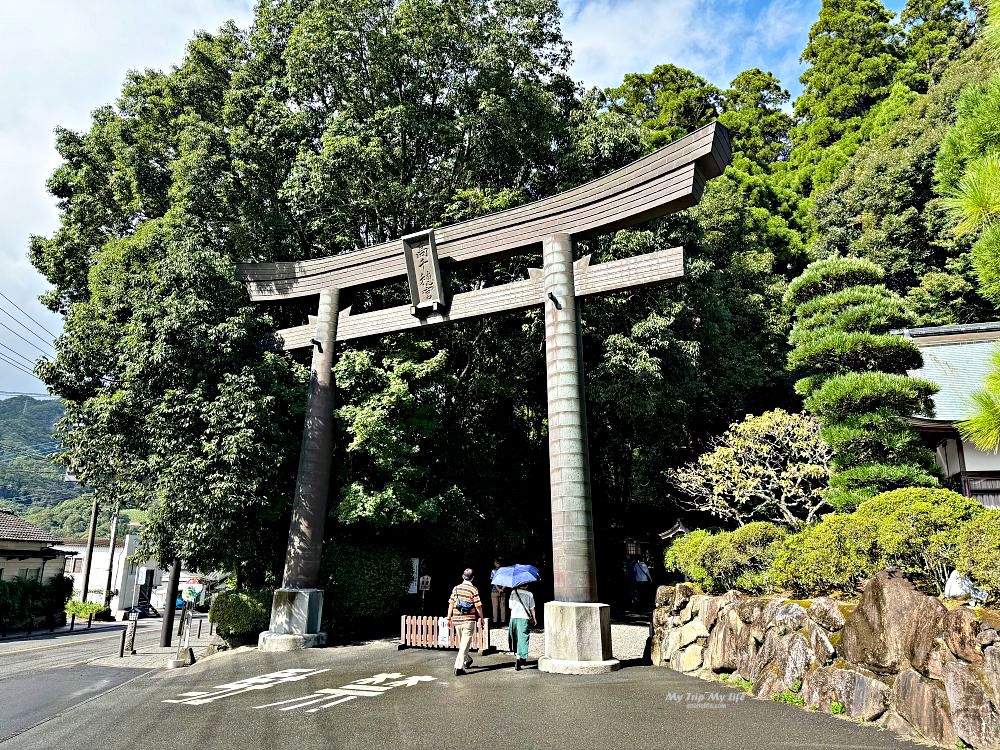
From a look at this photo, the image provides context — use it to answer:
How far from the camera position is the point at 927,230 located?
26641mm

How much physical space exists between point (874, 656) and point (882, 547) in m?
1.49

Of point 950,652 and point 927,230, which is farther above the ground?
point 927,230

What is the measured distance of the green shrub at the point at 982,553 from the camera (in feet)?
19.7

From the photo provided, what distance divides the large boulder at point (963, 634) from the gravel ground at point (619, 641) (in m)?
5.85

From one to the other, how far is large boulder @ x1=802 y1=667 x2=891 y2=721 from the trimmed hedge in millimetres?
1447

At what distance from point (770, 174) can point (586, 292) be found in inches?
1217

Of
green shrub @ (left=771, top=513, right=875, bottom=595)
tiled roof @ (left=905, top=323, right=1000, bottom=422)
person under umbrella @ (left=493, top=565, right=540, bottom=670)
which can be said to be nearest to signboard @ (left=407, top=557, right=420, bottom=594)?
person under umbrella @ (left=493, top=565, right=540, bottom=670)

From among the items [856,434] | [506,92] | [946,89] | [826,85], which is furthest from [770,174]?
[856,434]

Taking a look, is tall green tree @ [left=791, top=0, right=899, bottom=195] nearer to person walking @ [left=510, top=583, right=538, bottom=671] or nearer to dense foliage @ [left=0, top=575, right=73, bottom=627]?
person walking @ [left=510, top=583, right=538, bottom=671]

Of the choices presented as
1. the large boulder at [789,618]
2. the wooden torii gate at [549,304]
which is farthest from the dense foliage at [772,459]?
the large boulder at [789,618]

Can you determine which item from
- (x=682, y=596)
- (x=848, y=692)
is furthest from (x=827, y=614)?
(x=682, y=596)

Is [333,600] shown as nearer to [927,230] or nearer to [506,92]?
[506,92]

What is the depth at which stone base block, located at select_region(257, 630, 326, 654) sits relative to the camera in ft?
41.6

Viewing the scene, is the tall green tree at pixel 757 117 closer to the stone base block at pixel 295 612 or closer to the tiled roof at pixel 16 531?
the stone base block at pixel 295 612
